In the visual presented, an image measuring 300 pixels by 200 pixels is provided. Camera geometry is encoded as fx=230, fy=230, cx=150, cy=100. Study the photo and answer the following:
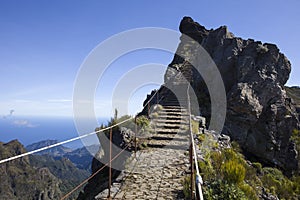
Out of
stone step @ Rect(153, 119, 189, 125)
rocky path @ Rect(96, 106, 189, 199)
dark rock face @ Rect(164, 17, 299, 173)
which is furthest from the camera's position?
dark rock face @ Rect(164, 17, 299, 173)

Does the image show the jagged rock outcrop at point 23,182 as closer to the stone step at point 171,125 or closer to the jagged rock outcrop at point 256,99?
the jagged rock outcrop at point 256,99

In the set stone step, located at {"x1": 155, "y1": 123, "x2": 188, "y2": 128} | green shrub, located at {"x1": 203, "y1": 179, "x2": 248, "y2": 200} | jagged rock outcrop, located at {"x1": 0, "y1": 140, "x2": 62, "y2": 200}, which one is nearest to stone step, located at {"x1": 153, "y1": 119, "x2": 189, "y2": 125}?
stone step, located at {"x1": 155, "y1": 123, "x2": 188, "y2": 128}

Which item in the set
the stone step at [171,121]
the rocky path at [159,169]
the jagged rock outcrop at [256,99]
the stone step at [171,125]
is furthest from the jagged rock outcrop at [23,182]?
the rocky path at [159,169]

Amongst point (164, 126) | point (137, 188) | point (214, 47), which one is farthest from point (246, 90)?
point (137, 188)

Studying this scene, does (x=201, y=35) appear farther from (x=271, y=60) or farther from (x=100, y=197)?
(x=100, y=197)

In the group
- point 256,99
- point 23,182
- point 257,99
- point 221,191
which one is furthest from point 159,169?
point 23,182

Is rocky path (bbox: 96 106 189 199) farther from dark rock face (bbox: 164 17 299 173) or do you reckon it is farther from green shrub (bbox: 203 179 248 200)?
dark rock face (bbox: 164 17 299 173)

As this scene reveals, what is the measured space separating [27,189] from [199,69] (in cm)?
10922

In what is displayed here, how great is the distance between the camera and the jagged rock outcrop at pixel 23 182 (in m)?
100

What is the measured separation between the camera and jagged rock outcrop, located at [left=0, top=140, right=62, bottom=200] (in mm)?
100000

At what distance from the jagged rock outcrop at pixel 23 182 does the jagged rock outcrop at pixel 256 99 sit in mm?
99374

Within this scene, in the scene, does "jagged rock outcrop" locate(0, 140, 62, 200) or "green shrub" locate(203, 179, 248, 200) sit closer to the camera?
"green shrub" locate(203, 179, 248, 200)

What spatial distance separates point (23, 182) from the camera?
10812cm

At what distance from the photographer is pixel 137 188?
5.78 m
